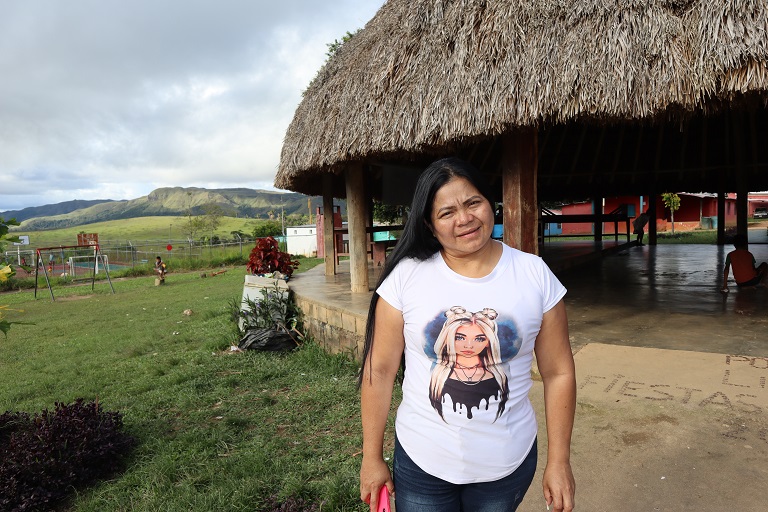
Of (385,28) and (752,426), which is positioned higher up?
(385,28)

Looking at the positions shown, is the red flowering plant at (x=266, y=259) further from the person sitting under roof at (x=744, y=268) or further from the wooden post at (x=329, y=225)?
the person sitting under roof at (x=744, y=268)

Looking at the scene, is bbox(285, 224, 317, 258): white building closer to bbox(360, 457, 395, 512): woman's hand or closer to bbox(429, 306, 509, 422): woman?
bbox(360, 457, 395, 512): woman's hand

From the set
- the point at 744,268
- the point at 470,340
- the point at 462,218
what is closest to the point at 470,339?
the point at 470,340

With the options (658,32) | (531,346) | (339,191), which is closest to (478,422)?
(531,346)

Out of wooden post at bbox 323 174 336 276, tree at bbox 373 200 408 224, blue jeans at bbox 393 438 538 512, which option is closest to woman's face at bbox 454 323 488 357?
blue jeans at bbox 393 438 538 512

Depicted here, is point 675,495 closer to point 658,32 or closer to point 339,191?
point 658,32

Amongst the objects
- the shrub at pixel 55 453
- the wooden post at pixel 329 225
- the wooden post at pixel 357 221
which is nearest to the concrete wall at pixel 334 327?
the wooden post at pixel 357 221

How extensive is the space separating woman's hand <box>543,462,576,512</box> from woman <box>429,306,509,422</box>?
25 centimetres

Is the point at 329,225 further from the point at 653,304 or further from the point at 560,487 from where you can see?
the point at 560,487

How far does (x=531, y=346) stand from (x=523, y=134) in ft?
10.2

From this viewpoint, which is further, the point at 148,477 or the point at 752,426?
the point at 148,477

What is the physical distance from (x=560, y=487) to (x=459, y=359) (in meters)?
0.46

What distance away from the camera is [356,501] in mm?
2475

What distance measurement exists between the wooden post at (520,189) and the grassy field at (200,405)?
1872mm
